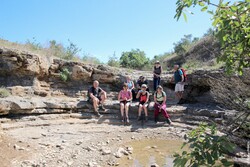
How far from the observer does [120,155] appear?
542 centimetres

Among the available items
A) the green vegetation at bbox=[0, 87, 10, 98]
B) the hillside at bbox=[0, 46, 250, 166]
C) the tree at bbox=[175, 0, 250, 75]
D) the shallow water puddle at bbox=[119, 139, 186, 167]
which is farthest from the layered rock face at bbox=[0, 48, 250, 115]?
the tree at bbox=[175, 0, 250, 75]

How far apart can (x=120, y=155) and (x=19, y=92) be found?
5252mm

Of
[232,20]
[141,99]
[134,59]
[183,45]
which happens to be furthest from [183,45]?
[232,20]

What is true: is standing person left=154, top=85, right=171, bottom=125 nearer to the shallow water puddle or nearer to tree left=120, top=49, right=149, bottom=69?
the shallow water puddle

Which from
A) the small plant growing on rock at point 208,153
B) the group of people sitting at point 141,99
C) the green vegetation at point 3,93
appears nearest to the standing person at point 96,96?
the group of people sitting at point 141,99

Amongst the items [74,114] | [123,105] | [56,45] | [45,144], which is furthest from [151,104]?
[56,45]

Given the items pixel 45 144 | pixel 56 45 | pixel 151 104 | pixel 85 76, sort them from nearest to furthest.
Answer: pixel 45 144 < pixel 151 104 < pixel 85 76 < pixel 56 45

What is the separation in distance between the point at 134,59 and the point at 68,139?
1428cm

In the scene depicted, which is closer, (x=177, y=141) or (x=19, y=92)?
(x=177, y=141)

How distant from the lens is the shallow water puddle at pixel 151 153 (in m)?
5.07

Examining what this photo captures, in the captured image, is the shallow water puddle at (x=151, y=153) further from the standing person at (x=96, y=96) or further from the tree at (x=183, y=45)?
the tree at (x=183, y=45)

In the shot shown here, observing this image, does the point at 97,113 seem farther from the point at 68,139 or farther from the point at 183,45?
the point at 183,45

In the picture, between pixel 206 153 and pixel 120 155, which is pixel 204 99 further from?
pixel 206 153

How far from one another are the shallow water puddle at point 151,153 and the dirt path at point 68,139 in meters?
0.19
